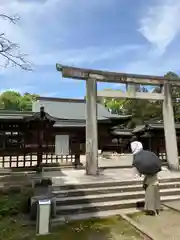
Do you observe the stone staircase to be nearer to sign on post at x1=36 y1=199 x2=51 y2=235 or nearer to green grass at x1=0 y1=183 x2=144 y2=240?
green grass at x1=0 y1=183 x2=144 y2=240

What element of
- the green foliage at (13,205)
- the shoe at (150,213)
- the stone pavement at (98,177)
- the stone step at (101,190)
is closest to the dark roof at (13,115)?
the stone pavement at (98,177)

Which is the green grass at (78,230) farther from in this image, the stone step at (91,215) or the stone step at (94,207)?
the stone step at (94,207)

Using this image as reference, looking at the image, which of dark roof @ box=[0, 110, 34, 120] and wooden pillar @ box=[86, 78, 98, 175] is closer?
wooden pillar @ box=[86, 78, 98, 175]

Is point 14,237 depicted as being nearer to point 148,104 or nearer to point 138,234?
point 138,234

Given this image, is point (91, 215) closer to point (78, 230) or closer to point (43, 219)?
→ point (78, 230)

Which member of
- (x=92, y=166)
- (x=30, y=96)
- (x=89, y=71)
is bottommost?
(x=92, y=166)

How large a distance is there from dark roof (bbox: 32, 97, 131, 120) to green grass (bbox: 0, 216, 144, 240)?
66.6 feet

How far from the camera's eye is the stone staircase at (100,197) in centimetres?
630

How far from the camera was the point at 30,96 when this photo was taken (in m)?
61.8

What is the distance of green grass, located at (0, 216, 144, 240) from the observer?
474 cm

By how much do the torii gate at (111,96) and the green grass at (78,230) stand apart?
13.9 ft

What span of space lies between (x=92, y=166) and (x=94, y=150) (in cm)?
67

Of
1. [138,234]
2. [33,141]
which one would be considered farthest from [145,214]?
[33,141]

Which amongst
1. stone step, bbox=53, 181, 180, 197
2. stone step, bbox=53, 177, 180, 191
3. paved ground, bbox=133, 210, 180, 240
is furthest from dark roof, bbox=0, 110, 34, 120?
paved ground, bbox=133, 210, 180, 240
